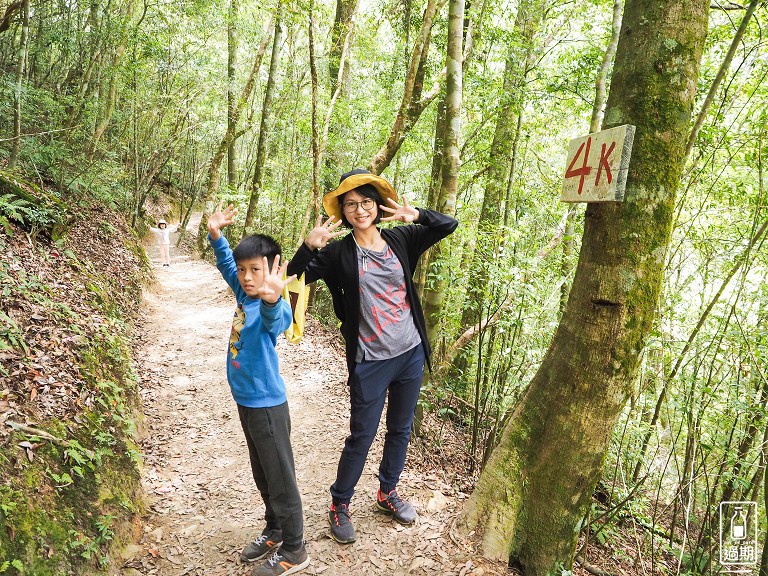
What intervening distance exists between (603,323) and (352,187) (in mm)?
1817

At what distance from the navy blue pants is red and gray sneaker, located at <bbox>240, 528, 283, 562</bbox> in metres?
0.51

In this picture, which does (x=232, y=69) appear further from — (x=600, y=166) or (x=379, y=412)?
(x=600, y=166)

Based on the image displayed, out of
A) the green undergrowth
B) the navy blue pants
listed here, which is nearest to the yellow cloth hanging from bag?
the navy blue pants

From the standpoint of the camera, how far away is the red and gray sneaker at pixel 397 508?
353cm

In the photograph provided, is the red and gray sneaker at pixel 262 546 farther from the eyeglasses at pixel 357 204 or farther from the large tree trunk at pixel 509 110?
the large tree trunk at pixel 509 110

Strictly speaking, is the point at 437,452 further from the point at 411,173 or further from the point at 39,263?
the point at 411,173

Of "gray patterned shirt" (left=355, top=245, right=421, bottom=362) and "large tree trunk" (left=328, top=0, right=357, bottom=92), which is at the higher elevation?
"large tree trunk" (left=328, top=0, right=357, bottom=92)

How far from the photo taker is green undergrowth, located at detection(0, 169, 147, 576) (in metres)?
2.71

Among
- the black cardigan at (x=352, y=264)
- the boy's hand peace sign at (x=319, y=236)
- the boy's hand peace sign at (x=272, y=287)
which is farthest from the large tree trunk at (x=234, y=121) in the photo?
the boy's hand peace sign at (x=272, y=287)

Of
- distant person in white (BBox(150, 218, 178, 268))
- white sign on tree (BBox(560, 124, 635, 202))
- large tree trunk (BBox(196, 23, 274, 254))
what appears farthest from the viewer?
distant person in white (BBox(150, 218, 178, 268))

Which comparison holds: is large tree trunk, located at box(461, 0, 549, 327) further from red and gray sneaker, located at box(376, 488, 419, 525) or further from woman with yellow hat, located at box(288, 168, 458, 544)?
red and gray sneaker, located at box(376, 488, 419, 525)

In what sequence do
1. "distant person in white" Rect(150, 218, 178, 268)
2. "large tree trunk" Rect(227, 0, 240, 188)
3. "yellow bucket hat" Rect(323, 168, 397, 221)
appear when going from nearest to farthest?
1. "yellow bucket hat" Rect(323, 168, 397, 221)
2. "large tree trunk" Rect(227, 0, 240, 188)
3. "distant person in white" Rect(150, 218, 178, 268)

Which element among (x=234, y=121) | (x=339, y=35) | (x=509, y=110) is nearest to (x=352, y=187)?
(x=509, y=110)

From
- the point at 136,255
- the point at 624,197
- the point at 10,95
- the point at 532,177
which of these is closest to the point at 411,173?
the point at 532,177
